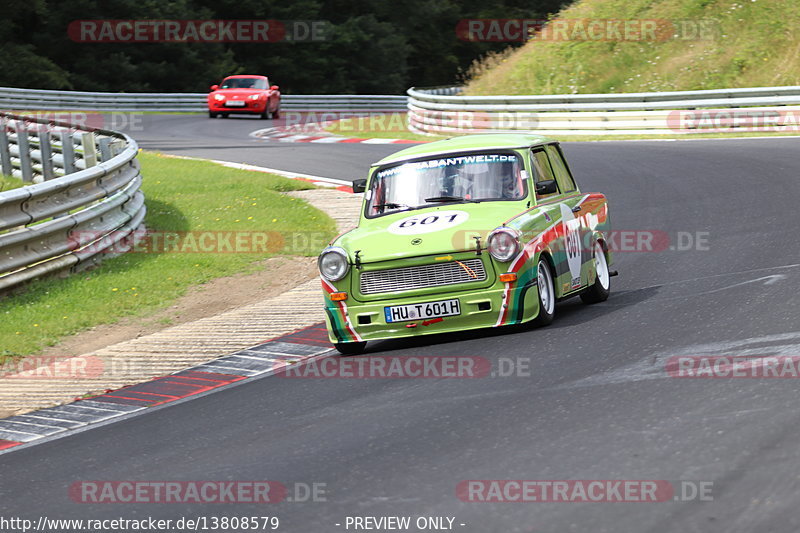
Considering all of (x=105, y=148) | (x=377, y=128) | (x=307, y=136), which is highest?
(x=105, y=148)

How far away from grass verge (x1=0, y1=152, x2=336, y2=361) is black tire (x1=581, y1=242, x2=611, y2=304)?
4.07 metres

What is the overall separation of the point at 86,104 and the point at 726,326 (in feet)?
127

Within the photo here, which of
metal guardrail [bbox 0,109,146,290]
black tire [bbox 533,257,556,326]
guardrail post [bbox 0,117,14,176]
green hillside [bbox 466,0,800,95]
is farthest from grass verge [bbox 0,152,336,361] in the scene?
green hillside [bbox 466,0,800,95]

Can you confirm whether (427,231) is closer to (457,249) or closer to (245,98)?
(457,249)

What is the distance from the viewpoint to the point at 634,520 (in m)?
4.62

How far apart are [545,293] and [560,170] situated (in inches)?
71.8

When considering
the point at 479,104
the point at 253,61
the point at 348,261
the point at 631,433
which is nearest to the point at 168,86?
the point at 253,61

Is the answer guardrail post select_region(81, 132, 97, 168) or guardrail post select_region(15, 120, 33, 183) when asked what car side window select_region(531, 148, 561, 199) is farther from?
guardrail post select_region(15, 120, 33, 183)

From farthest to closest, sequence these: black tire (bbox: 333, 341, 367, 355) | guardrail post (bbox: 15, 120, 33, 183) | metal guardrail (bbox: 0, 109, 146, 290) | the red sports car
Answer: the red sports car → guardrail post (bbox: 15, 120, 33, 183) → metal guardrail (bbox: 0, 109, 146, 290) → black tire (bbox: 333, 341, 367, 355)

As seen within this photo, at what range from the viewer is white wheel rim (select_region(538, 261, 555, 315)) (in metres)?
8.90

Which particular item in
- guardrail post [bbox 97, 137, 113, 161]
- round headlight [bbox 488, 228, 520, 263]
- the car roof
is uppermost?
the car roof

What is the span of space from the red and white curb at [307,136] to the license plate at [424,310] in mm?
18242

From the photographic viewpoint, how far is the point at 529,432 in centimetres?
601

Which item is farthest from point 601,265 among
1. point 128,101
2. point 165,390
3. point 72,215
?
point 128,101
